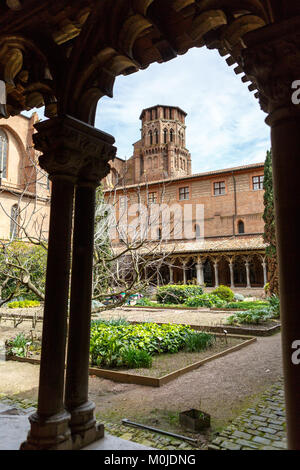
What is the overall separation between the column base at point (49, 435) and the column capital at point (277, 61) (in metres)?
2.57

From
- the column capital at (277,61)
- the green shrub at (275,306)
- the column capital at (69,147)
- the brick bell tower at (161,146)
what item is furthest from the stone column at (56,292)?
the brick bell tower at (161,146)

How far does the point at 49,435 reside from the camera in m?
2.45

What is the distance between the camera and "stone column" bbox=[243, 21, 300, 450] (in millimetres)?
1860

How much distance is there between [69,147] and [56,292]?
1.22 m

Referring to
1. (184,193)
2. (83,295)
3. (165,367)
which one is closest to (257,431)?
(83,295)

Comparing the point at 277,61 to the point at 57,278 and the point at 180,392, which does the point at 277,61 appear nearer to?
the point at 57,278

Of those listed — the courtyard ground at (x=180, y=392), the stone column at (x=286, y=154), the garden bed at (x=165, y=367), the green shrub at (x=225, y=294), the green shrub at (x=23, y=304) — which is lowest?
the courtyard ground at (x=180, y=392)

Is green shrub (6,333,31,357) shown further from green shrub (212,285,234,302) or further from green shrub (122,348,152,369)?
green shrub (212,285,234,302)

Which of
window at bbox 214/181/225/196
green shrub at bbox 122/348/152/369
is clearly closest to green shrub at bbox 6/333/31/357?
green shrub at bbox 122/348/152/369

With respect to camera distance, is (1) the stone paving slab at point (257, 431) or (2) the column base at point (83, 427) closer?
(2) the column base at point (83, 427)

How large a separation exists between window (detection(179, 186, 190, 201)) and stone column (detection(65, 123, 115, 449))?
1317 inches

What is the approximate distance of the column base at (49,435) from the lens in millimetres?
2430

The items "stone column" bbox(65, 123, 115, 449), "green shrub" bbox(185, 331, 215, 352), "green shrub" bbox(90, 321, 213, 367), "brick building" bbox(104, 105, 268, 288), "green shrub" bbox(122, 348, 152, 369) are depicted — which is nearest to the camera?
"stone column" bbox(65, 123, 115, 449)

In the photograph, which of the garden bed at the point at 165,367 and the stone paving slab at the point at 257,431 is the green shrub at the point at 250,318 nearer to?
the garden bed at the point at 165,367
